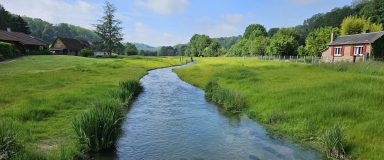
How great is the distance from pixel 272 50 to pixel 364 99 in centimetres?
8452

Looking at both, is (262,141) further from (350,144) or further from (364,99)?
(364,99)

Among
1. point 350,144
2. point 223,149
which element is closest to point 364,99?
point 350,144

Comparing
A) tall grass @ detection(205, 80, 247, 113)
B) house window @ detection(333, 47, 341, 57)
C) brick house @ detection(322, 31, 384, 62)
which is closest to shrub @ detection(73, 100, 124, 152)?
tall grass @ detection(205, 80, 247, 113)

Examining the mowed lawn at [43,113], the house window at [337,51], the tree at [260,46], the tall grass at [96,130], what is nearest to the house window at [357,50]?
the house window at [337,51]

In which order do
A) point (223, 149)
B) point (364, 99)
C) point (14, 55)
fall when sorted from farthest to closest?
point (14, 55), point (364, 99), point (223, 149)

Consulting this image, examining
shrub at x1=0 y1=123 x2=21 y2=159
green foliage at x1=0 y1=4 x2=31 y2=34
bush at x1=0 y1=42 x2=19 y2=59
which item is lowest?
shrub at x1=0 y1=123 x2=21 y2=159

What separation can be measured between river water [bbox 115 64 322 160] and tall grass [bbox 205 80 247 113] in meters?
1.01

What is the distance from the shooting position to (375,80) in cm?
2566

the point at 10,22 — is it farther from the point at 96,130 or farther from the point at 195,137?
the point at 96,130

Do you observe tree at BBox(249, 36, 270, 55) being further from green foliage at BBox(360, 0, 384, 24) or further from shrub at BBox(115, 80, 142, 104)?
shrub at BBox(115, 80, 142, 104)

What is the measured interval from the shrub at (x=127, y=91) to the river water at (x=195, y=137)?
127cm

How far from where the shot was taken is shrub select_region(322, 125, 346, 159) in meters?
14.3

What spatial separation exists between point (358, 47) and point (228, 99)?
153 ft

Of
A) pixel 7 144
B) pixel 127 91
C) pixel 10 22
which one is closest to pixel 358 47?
pixel 127 91
